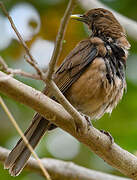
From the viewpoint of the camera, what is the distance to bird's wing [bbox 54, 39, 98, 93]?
16.5 feet

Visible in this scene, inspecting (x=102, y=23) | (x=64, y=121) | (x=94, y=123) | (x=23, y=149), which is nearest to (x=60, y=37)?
(x=64, y=121)

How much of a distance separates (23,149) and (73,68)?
1000 mm

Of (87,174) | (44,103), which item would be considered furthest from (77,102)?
(44,103)

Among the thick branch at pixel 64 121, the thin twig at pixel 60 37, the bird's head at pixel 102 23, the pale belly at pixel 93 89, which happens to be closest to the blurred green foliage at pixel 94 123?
the bird's head at pixel 102 23

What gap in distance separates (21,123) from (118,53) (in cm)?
205

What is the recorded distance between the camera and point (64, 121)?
4.00m

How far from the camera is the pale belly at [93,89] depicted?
16.3ft

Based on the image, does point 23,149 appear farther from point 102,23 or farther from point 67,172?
point 102,23

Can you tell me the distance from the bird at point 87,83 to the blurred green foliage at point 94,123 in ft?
3.89

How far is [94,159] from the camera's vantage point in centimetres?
666

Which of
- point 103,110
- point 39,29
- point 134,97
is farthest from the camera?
point 39,29

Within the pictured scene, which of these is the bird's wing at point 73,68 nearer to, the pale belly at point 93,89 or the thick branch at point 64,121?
the pale belly at point 93,89

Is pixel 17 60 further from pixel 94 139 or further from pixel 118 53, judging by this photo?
pixel 94 139

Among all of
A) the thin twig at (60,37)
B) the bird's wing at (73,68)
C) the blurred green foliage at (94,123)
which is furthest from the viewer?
the blurred green foliage at (94,123)
